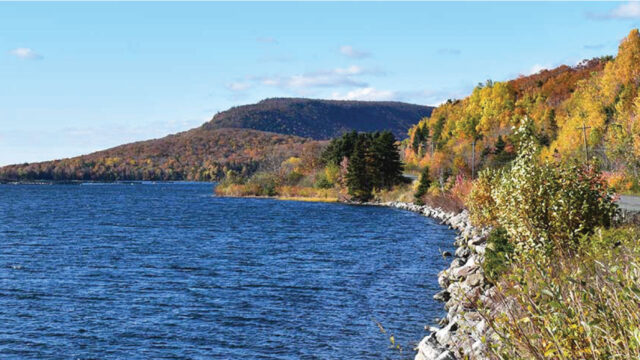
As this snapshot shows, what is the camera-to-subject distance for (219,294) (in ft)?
80.3

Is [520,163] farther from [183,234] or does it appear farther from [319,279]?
[183,234]

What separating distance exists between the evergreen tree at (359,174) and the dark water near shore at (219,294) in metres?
39.2

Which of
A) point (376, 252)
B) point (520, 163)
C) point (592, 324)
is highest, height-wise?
point (520, 163)

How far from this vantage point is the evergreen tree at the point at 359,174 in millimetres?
87625

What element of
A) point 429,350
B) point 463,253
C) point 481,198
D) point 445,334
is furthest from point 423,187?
point 429,350

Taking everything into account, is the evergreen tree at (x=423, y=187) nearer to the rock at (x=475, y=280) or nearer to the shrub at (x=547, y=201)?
the rock at (x=475, y=280)

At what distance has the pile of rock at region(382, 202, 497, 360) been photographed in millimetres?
11422

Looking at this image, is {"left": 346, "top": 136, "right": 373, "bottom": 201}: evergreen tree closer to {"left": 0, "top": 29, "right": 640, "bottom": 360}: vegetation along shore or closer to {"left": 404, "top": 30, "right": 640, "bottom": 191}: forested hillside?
{"left": 0, "top": 29, "right": 640, "bottom": 360}: vegetation along shore

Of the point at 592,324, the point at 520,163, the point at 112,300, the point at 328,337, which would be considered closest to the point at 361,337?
the point at 328,337

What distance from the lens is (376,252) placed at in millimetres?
36312

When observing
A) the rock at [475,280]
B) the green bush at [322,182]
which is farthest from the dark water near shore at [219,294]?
the green bush at [322,182]

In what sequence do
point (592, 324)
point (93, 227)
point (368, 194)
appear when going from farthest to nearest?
point (368, 194) < point (93, 227) < point (592, 324)

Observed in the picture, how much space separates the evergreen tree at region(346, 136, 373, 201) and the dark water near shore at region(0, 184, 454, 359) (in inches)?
1542

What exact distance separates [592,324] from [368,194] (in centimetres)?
8347
